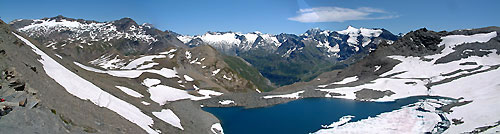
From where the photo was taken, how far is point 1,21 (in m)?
47.6

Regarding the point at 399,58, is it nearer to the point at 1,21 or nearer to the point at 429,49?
the point at 429,49

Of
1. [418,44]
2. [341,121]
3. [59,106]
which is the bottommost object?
[341,121]

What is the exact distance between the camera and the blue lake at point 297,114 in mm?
61312

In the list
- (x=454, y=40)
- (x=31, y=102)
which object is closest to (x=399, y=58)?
(x=454, y=40)

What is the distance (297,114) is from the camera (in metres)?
73.4

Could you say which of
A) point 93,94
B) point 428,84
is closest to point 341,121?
point 93,94

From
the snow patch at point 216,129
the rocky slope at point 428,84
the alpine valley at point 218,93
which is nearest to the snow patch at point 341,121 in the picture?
the alpine valley at point 218,93

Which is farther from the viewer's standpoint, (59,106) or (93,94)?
(93,94)

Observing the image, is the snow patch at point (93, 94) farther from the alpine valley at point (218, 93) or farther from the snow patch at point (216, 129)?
the snow patch at point (216, 129)

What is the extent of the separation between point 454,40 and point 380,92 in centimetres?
6091

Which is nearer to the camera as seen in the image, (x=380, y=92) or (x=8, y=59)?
(x=8, y=59)

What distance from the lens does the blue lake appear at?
61312 millimetres

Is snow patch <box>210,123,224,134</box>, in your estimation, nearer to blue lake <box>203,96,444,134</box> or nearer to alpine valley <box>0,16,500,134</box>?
alpine valley <box>0,16,500,134</box>

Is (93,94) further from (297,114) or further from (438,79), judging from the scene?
(438,79)
